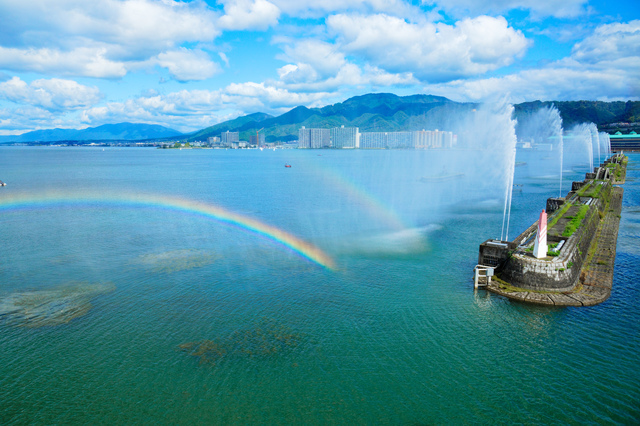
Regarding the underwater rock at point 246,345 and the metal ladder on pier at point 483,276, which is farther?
the metal ladder on pier at point 483,276

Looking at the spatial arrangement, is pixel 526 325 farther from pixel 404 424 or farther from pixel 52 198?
pixel 52 198

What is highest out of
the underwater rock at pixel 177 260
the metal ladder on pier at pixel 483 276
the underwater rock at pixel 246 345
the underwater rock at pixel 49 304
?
the metal ladder on pier at pixel 483 276

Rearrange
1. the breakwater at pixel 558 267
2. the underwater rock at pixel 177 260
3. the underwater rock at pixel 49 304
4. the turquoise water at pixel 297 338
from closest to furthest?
the turquoise water at pixel 297 338 < the underwater rock at pixel 49 304 < the breakwater at pixel 558 267 < the underwater rock at pixel 177 260

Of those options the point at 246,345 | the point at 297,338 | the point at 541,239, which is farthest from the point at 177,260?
the point at 541,239

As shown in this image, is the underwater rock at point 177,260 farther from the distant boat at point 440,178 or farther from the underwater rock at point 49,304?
the distant boat at point 440,178

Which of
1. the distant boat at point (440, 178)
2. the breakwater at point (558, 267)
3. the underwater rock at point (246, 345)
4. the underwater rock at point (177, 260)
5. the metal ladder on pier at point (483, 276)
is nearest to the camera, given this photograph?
the underwater rock at point (246, 345)

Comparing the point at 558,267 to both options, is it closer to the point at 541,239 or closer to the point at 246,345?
the point at 541,239

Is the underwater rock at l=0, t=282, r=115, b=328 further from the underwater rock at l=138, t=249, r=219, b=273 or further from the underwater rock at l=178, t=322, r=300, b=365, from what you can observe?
the underwater rock at l=178, t=322, r=300, b=365

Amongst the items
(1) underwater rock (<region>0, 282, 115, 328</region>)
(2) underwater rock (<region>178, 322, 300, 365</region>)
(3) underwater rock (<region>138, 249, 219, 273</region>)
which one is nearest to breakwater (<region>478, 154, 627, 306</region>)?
(2) underwater rock (<region>178, 322, 300, 365</region>)

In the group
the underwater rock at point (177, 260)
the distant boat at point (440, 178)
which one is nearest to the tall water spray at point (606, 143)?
the distant boat at point (440, 178)
